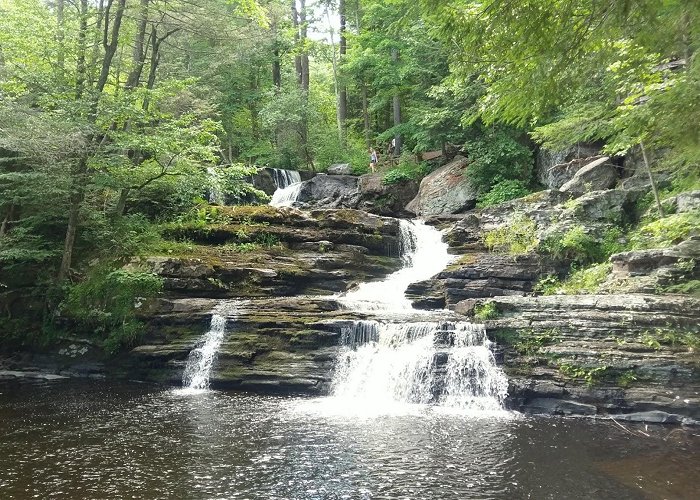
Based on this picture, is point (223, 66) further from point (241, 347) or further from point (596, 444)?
point (596, 444)

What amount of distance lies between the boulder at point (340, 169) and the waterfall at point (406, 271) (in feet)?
25.9

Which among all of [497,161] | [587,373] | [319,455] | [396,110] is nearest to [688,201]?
[587,373]

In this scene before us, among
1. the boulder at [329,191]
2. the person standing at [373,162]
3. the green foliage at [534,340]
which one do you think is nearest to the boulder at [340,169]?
the boulder at [329,191]

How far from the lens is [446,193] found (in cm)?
2202

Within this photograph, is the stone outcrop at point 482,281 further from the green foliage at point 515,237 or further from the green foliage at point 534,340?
the green foliage at point 534,340

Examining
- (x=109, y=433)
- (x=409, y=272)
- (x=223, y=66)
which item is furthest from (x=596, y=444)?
(x=223, y=66)

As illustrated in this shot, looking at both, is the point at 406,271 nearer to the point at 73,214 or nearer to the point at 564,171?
the point at 564,171

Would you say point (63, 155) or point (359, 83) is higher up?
point (359, 83)

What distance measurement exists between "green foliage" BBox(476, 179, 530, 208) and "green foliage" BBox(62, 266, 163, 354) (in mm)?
13043

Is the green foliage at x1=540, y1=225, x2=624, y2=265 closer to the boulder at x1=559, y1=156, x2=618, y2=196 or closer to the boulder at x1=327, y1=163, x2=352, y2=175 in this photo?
the boulder at x1=559, y1=156, x2=618, y2=196

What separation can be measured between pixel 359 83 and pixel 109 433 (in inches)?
980

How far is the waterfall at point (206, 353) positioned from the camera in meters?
12.4

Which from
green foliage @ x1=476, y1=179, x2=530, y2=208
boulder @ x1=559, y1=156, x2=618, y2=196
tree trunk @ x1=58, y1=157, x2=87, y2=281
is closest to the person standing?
green foliage @ x1=476, y1=179, x2=530, y2=208

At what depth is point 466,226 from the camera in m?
17.8
